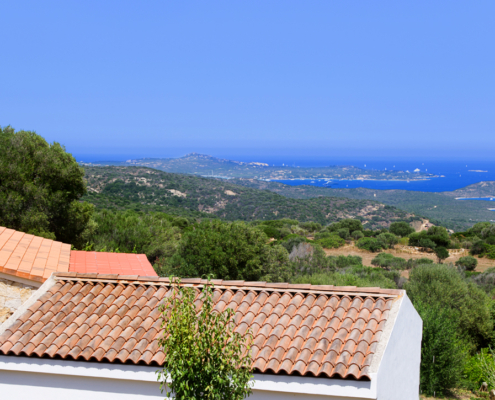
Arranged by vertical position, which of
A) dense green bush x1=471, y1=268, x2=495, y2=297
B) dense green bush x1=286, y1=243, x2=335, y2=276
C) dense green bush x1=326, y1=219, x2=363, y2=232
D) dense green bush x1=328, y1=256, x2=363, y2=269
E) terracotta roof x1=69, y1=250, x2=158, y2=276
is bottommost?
dense green bush x1=326, y1=219, x2=363, y2=232

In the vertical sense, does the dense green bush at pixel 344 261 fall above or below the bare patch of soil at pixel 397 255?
above

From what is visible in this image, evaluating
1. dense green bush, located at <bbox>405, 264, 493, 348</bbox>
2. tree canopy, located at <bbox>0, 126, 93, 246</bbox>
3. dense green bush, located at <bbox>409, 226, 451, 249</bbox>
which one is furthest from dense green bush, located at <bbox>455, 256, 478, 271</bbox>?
tree canopy, located at <bbox>0, 126, 93, 246</bbox>

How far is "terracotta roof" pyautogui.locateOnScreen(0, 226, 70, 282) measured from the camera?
687 centimetres

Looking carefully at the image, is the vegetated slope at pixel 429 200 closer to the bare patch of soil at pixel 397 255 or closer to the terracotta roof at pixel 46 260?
the bare patch of soil at pixel 397 255

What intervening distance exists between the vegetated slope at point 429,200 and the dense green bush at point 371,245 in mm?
39034

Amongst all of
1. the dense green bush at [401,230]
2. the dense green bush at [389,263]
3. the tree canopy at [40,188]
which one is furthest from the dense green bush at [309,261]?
the dense green bush at [401,230]

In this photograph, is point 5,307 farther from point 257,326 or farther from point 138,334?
point 257,326

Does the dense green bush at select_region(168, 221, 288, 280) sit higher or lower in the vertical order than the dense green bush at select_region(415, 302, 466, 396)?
higher

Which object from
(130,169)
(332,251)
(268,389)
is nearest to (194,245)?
(268,389)

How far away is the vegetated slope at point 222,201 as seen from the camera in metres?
67.1

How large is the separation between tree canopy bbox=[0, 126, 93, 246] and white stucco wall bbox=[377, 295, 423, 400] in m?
13.1

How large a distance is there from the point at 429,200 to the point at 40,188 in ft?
382

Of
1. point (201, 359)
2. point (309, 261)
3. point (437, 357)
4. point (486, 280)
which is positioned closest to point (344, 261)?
point (309, 261)

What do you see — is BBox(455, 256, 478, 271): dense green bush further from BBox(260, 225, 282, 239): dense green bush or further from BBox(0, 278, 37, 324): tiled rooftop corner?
BBox(0, 278, 37, 324): tiled rooftop corner
